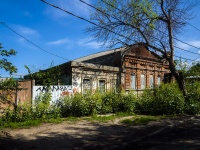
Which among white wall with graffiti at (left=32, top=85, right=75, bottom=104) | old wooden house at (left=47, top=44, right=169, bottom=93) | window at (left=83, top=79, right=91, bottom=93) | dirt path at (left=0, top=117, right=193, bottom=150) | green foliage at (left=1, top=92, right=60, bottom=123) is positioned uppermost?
old wooden house at (left=47, top=44, right=169, bottom=93)

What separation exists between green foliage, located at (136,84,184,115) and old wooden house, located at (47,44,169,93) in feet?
6.57

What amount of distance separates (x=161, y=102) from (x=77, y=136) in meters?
7.99

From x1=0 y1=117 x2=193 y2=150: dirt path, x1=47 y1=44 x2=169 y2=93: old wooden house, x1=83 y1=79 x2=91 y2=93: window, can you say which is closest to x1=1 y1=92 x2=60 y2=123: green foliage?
x1=0 y1=117 x2=193 y2=150: dirt path

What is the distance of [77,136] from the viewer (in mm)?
8578

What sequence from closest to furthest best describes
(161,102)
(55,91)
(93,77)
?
(55,91) → (161,102) → (93,77)

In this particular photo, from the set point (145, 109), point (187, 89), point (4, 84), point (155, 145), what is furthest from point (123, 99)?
point (4, 84)

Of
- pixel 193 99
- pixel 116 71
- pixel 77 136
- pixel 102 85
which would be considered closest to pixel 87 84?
pixel 102 85

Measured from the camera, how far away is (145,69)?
26.8 meters

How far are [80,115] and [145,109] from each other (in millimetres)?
4583

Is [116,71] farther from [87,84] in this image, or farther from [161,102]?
[161,102]

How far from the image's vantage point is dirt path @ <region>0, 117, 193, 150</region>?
287 inches

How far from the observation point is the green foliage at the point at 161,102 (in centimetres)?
1488

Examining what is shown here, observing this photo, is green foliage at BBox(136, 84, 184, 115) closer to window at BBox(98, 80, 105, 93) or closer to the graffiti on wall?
window at BBox(98, 80, 105, 93)

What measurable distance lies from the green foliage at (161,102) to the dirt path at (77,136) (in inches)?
150
